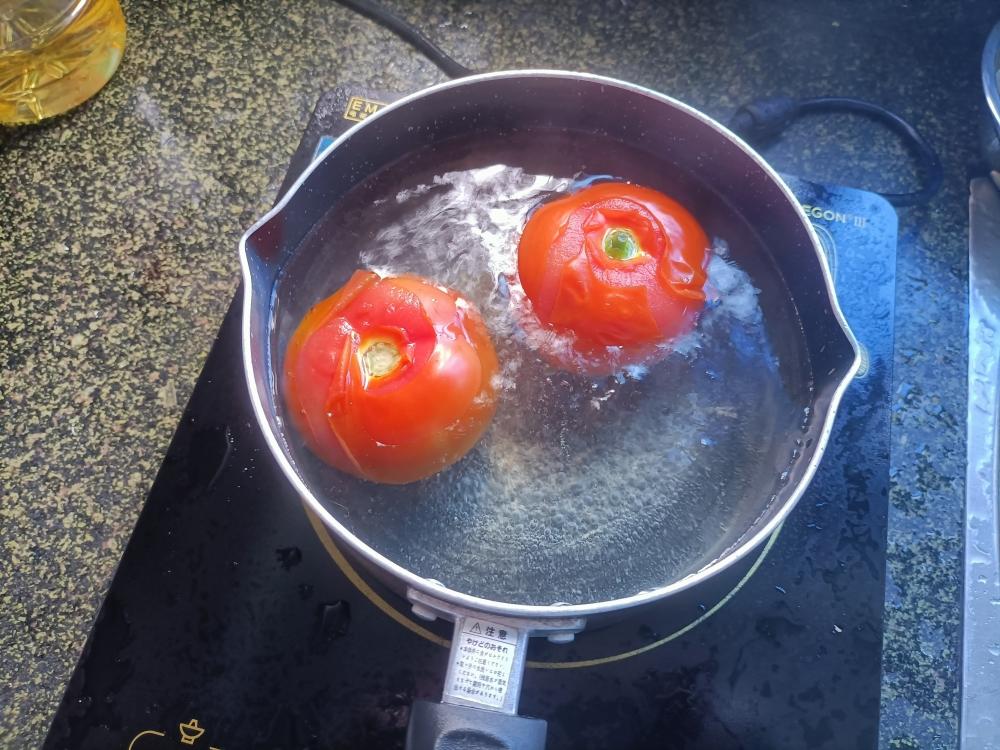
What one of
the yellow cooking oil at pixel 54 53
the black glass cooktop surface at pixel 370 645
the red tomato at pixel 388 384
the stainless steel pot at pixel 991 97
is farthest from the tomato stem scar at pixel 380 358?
the stainless steel pot at pixel 991 97

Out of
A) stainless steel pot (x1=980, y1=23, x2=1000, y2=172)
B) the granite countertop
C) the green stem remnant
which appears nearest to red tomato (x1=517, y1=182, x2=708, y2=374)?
the green stem remnant

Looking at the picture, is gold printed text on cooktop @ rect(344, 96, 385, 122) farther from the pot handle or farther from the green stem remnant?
the pot handle

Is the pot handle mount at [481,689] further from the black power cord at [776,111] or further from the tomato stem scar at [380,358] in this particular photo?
the black power cord at [776,111]

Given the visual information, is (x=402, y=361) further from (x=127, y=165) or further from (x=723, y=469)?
(x=127, y=165)

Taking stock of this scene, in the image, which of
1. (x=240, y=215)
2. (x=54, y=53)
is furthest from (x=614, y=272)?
(x=54, y=53)

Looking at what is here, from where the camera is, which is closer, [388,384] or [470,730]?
[470,730]

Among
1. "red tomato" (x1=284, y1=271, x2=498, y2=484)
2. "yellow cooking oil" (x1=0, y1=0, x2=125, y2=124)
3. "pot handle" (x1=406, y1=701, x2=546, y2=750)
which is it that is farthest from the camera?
"yellow cooking oil" (x1=0, y1=0, x2=125, y2=124)

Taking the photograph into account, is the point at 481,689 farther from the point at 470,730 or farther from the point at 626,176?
the point at 626,176
